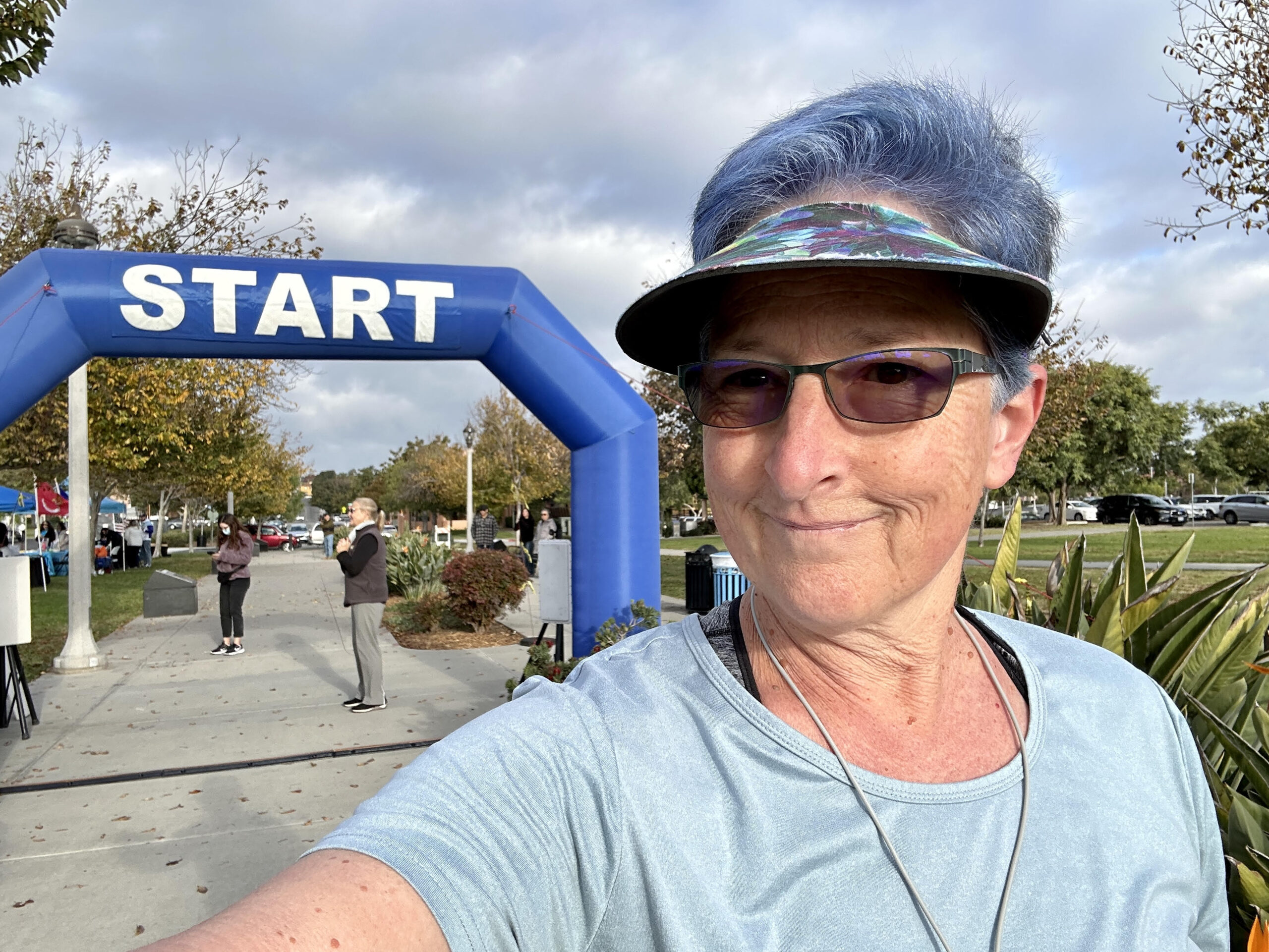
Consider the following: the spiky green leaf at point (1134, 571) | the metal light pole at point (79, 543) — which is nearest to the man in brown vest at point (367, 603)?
the metal light pole at point (79, 543)

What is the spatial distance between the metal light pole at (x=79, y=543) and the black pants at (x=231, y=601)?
4.73 feet

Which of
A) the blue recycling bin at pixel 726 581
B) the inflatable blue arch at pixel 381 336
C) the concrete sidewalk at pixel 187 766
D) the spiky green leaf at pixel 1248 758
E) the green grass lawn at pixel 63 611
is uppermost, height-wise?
the inflatable blue arch at pixel 381 336

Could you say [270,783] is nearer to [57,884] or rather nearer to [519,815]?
[57,884]

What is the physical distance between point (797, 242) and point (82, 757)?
743 centimetres

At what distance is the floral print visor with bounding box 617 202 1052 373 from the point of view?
39.4 inches

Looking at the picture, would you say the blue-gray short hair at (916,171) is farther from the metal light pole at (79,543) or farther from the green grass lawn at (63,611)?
the metal light pole at (79,543)

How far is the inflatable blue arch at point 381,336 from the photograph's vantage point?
19.6 ft

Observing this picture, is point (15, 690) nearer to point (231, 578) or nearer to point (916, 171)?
point (231, 578)

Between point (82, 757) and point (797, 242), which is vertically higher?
point (797, 242)

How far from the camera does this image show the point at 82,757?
656 centimetres

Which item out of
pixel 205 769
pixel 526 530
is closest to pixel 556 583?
pixel 205 769

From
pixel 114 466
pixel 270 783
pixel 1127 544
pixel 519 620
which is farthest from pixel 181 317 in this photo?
pixel 114 466

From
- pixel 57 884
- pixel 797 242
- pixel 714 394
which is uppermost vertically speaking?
pixel 797 242

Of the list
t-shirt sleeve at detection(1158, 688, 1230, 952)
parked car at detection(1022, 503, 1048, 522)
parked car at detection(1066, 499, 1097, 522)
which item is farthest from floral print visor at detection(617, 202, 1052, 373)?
parked car at detection(1022, 503, 1048, 522)
